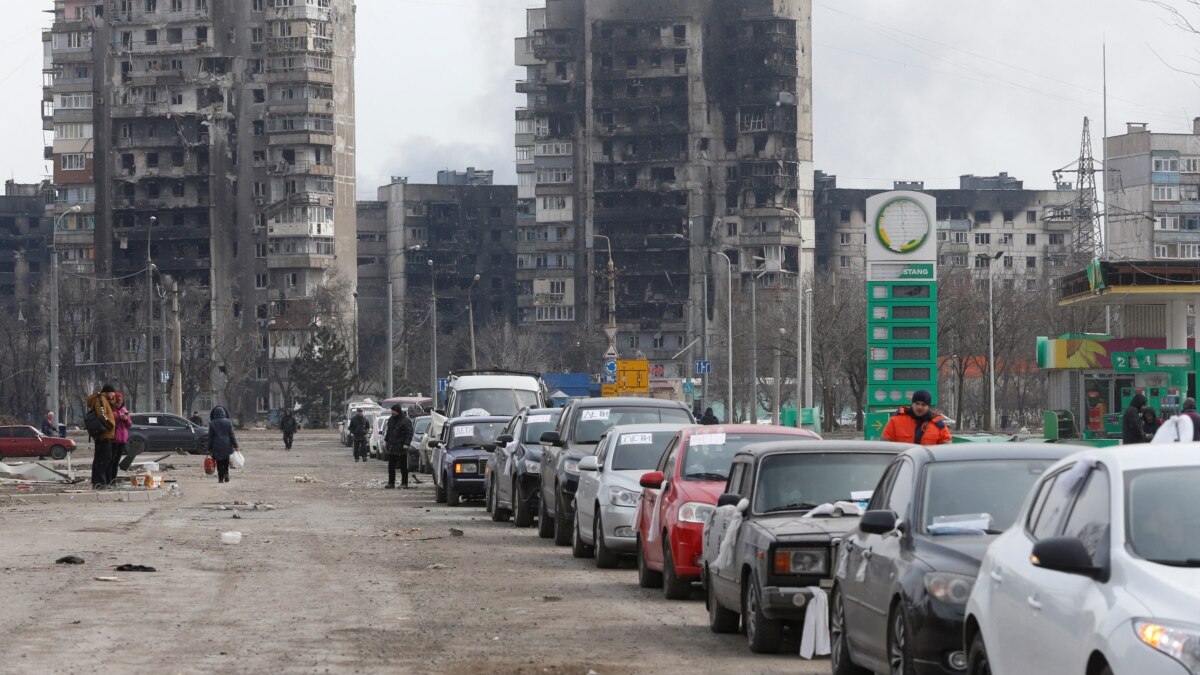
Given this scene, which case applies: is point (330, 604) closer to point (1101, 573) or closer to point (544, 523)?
point (544, 523)

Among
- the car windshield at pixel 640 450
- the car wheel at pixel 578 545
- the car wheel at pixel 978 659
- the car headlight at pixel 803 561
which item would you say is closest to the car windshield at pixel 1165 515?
the car wheel at pixel 978 659

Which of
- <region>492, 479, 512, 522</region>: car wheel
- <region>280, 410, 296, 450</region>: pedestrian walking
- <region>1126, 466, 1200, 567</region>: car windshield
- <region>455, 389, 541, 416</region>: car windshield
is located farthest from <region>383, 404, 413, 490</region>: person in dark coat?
<region>280, 410, 296, 450</region>: pedestrian walking

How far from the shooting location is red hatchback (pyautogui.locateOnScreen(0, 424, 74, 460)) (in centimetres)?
7131

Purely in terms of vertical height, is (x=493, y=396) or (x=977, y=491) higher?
(x=977, y=491)

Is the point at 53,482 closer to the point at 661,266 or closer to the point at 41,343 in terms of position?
the point at 41,343

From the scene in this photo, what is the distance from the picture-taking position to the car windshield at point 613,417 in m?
24.0

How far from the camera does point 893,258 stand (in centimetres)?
5162

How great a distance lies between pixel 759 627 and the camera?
1243cm

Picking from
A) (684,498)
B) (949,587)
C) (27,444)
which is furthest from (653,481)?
(27,444)

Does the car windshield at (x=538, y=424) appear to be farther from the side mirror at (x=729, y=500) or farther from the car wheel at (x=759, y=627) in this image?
the car wheel at (x=759, y=627)

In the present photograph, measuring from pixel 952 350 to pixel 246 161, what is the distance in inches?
2563

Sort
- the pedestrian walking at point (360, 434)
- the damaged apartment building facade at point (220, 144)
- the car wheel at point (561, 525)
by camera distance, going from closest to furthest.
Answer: the car wheel at point (561, 525), the pedestrian walking at point (360, 434), the damaged apartment building facade at point (220, 144)

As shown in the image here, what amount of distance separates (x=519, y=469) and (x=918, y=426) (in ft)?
34.2

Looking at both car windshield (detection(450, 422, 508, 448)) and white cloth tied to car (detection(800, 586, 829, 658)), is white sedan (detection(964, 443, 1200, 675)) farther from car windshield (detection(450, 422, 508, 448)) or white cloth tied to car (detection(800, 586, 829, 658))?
car windshield (detection(450, 422, 508, 448))
